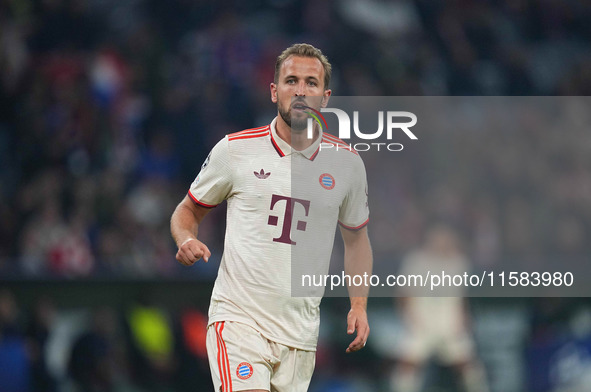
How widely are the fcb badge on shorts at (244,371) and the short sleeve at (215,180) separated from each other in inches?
35.8

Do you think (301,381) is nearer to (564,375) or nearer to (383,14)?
(564,375)

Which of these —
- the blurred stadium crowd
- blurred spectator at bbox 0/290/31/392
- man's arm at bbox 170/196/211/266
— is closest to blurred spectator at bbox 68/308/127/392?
the blurred stadium crowd

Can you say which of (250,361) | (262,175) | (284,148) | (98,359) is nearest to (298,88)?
(284,148)

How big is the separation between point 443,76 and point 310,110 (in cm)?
717

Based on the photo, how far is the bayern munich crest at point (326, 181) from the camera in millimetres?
4648

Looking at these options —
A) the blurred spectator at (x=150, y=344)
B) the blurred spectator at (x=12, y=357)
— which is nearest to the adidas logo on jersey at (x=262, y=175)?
the blurred spectator at (x=150, y=344)

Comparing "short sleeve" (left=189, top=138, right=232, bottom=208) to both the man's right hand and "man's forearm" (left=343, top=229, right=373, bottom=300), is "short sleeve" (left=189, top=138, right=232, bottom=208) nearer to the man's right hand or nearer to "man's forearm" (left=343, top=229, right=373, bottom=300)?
the man's right hand

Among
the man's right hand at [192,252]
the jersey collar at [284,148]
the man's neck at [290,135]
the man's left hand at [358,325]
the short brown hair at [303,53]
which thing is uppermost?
the short brown hair at [303,53]

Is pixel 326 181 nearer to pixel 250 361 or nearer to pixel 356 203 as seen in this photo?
pixel 356 203

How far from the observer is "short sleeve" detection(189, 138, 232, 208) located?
4555 mm

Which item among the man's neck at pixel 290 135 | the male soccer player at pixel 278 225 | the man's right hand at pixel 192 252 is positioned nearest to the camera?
the man's right hand at pixel 192 252

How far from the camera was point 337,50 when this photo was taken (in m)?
11.4

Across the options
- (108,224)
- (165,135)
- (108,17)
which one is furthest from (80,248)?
(108,17)

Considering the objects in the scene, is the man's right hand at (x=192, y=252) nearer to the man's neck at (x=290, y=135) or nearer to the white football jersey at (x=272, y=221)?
the white football jersey at (x=272, y=221)
